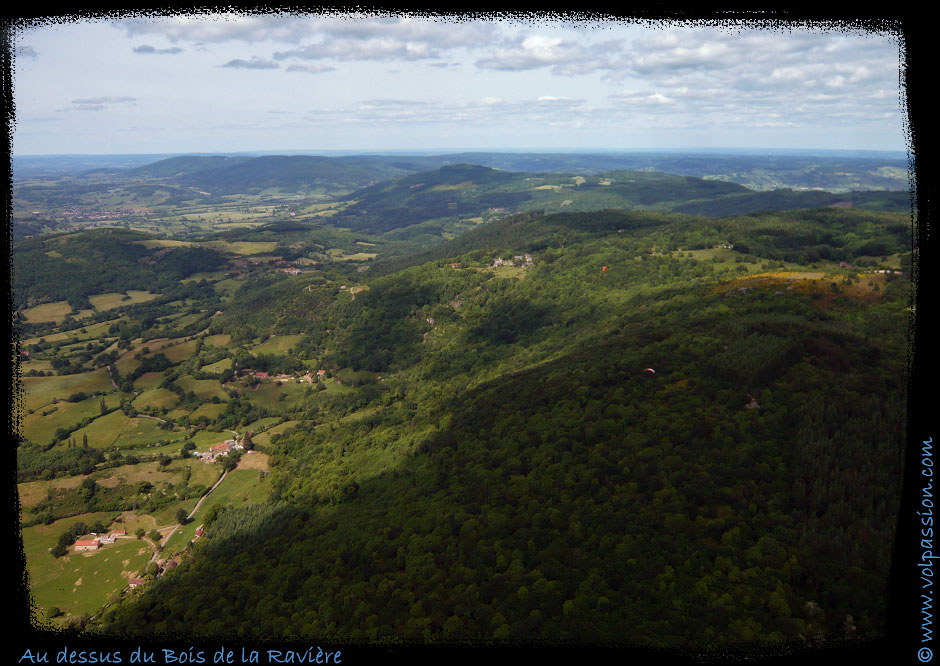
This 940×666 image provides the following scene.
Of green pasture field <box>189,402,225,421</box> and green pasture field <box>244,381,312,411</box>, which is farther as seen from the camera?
green pasture field <box>244,381,312,411</box>

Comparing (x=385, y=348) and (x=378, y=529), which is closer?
(x=378, y=529)

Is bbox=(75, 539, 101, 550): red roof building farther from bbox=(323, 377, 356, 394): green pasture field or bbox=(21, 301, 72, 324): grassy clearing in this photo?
bbox=(21, 301, 72, 324): grassy clearing

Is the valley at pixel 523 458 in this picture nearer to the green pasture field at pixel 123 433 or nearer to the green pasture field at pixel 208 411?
the green pasture field at pixel 208 411

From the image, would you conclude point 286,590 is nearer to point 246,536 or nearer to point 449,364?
point 246,536

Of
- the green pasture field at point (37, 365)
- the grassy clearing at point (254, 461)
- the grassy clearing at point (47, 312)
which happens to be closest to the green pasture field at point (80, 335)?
the grassy clearing at point (47, 312)

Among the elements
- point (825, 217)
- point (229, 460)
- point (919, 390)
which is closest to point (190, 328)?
point (229, 460)

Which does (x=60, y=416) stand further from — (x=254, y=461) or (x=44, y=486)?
(x=254, y=461)

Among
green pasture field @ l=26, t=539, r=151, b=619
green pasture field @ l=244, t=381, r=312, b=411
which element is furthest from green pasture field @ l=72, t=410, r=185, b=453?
green pasture field @ l=26, t=539, r=151, b=619
